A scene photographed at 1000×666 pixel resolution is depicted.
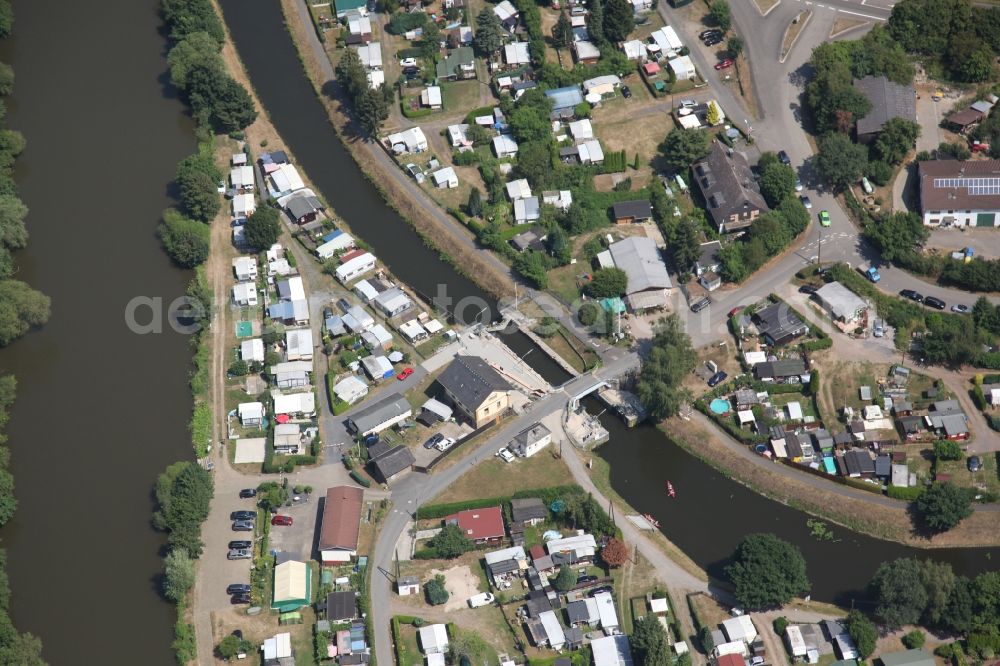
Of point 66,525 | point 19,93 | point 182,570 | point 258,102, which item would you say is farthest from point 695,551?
point 19,93

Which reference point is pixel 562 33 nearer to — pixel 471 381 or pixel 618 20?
pixel 618 20

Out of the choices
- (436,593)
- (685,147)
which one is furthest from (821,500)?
(685,147)

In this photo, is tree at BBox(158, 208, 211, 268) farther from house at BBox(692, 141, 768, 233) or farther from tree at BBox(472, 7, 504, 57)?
house at BBox(692, 141, 768, 233)

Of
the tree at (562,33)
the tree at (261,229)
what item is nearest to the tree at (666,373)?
the tree at (261,229)

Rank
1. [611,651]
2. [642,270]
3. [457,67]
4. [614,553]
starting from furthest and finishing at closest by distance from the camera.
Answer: [457,67] → [642,270] → [614,553] → [611,651]

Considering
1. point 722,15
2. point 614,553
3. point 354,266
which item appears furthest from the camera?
point 722,15

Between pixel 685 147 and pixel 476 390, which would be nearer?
pixel 476 390
